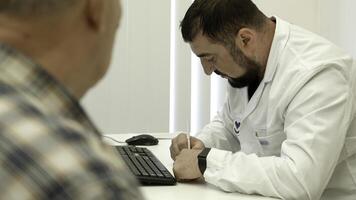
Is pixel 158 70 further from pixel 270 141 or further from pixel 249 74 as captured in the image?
pixel 270 141

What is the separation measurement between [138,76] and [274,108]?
121 centimetres

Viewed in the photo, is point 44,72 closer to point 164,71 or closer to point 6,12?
point 6,12

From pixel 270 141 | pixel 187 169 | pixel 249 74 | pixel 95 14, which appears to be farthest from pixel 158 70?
pixel 95 14

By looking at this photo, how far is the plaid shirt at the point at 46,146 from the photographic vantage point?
403 millimetres

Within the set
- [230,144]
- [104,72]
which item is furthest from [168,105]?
[104,72]

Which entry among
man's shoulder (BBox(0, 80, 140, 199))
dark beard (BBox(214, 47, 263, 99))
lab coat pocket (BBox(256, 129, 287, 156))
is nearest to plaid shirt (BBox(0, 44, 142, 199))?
man's shoulder (BBox(0, 80, 140, 199))

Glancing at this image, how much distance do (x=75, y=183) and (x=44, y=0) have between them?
16 cm

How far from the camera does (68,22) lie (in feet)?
1.62

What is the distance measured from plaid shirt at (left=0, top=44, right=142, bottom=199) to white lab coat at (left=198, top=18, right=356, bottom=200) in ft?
3.20

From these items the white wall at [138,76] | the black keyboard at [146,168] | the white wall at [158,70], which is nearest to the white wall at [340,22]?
the white wall at [158,70]

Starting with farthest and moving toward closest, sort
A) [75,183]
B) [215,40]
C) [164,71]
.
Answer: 1. [164,71]
2. [215,40]
3. [75,183]

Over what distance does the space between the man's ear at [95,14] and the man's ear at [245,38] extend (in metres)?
1.21

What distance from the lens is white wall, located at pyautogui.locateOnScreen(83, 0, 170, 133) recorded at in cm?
267

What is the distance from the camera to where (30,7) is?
467 millimetres
